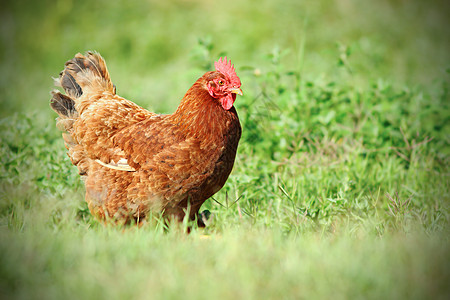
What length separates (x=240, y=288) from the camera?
6.46 ft

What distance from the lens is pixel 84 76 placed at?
12.3 feet

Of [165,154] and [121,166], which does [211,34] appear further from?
[165,154]

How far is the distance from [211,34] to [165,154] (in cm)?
657

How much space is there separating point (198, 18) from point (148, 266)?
8.43 meters

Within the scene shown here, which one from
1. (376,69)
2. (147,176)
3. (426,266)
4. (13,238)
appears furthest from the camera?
(376,69)

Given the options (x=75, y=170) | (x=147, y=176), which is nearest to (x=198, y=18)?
(x=75, y=170)

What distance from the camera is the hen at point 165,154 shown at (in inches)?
115

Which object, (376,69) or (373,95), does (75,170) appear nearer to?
(373,95)

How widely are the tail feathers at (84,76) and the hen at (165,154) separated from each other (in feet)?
1.37

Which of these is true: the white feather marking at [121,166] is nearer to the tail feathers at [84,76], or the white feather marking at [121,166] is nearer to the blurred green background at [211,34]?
the tail feathers at [84,76]

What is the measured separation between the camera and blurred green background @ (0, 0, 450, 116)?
8133 mm

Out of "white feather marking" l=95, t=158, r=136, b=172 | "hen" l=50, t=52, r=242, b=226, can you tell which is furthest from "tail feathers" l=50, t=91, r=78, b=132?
"white feather marking" l=95, t=158, r=136, b=172

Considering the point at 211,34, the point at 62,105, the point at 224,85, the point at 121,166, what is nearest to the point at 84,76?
the point at 62,105

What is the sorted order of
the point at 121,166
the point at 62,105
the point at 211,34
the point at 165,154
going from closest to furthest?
the point at 165,154 → the point at 121,166 → the point at 62,105 → the point at 211,34
